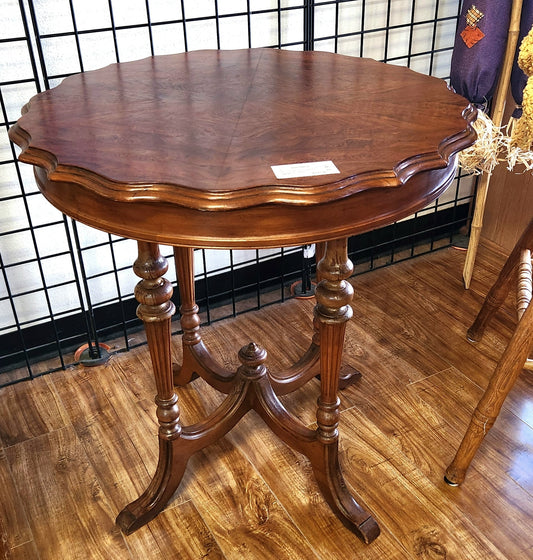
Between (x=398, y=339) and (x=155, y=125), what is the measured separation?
1162mm

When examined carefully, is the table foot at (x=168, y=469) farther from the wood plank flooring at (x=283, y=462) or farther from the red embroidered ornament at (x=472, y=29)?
the red embroidered ornament at (x=472, y=29)

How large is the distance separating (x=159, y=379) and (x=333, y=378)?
363 mm

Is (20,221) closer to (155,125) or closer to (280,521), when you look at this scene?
(155,125)

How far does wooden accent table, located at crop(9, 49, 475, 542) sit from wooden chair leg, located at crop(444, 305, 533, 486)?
0.27 metres

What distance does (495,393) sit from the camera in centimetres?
145

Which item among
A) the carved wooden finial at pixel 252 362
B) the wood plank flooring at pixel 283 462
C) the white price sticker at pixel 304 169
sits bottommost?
the wood plank flooring at pixel 283 462

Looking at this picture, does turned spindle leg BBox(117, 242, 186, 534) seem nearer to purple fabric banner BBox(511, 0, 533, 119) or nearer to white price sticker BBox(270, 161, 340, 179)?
white price sticker BBox(270, 161, 340, 179)

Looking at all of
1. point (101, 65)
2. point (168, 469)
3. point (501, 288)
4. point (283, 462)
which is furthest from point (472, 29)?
point (168, 469)

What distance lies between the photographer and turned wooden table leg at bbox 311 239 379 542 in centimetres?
118

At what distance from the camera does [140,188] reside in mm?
956

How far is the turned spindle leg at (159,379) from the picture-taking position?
1207 millimetres

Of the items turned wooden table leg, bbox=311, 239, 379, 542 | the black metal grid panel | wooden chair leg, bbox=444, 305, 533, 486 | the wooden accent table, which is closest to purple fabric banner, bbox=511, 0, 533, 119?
the black metal grid panel

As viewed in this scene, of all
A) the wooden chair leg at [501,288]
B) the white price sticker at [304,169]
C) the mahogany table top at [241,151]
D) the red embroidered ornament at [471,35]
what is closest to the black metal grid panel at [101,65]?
the red embroidered ornament at [471,35]

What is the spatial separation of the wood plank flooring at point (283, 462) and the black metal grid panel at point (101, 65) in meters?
0.14
